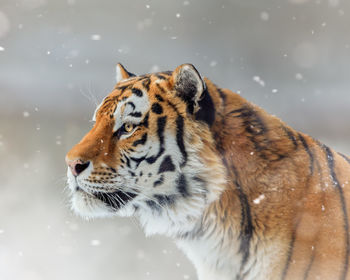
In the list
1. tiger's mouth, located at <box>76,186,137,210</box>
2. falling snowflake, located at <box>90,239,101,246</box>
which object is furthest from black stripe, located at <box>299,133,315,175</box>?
falling snowflake, located at <box>90,239,101,246</box>

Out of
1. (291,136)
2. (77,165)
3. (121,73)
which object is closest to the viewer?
(77,165)

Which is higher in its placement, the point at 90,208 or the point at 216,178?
the point at 216,178

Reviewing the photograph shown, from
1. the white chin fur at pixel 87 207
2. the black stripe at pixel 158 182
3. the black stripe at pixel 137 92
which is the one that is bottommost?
the white chin fur at pixel 87 207

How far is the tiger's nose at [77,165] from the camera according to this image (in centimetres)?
138

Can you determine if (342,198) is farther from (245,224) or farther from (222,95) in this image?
(222,95)

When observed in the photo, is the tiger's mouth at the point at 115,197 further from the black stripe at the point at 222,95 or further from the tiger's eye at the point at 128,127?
the black stripe at the point at 222,95

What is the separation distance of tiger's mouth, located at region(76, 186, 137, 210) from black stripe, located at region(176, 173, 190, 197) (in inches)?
6.3

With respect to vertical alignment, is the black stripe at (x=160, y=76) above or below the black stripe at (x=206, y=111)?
above

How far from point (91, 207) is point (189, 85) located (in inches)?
22.1

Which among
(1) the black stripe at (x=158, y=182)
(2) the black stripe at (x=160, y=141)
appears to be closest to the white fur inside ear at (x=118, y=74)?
(2) the black stripe at (x=160, y=141)

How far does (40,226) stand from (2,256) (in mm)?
520

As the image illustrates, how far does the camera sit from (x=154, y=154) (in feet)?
4.67

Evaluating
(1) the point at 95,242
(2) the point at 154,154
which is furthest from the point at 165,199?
(1) the point at 95,242

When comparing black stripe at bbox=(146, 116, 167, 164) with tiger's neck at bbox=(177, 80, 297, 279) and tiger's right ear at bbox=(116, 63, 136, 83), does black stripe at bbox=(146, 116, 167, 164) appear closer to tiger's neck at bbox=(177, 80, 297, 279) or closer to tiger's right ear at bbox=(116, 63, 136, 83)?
tiger's neck at bbox=(177, 80, 297, 279)
